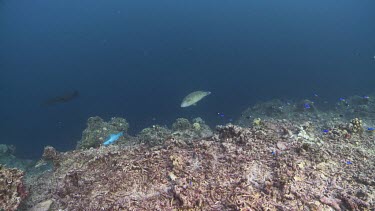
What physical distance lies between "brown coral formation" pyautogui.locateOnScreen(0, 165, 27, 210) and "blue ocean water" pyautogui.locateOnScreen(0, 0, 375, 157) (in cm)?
1712

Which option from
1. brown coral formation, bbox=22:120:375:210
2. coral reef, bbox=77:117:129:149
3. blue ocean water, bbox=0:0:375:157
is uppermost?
blue ocean water, bbox=0:0:375:157

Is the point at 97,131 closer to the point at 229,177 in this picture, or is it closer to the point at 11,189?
the point at 11,189

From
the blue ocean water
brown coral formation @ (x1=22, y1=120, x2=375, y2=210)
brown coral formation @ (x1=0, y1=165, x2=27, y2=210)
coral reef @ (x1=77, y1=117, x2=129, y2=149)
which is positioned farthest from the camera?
the blue ocean water

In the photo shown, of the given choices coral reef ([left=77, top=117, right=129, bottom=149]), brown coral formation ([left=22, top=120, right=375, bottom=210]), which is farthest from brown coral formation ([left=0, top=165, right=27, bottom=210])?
coral reef ([left=77, top=117, right=129, bottom=149])

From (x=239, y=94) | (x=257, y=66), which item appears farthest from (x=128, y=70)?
(x=239, y=94)

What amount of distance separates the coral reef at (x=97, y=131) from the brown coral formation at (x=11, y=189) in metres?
5.20

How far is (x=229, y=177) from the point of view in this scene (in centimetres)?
363

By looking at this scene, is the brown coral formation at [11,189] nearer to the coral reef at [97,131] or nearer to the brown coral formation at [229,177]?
the brown coral formation at [229,177]

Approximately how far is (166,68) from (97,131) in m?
37.2

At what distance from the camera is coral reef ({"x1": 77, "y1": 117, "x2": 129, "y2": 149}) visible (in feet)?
32.4

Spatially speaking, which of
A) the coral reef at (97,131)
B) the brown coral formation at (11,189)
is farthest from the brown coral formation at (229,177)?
the coral reef at (97,131)

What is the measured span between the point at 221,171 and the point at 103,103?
39.2 meters

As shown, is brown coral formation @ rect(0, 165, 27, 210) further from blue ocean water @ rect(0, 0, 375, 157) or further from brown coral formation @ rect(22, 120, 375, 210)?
blue ocean water @ rect(0, 0, 375, 157)

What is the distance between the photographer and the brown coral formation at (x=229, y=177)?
3.26 meters
